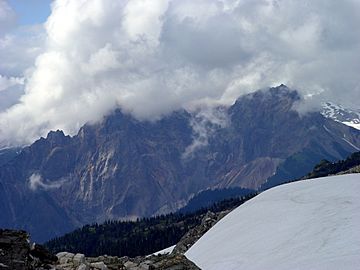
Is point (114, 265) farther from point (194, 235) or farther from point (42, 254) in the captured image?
point (194, 235)

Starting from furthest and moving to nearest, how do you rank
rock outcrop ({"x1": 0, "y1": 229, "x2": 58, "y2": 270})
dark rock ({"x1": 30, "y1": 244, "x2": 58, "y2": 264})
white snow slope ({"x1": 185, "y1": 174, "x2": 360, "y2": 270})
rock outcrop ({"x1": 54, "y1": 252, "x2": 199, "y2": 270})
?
white snow slope ({"x1": 185, "y1": 174, "x2": 360, "y2": 270})
rock outcrop ({"x1": 54, "y1": 252, "x2": 199, "y2": 270})
dark rock ({"x1": 30, "y1": 244, "x2": 58, "y2": 264})
rock outcrop ({"x1": 0, "y1": 229, "x2": 58, "y2": 270})

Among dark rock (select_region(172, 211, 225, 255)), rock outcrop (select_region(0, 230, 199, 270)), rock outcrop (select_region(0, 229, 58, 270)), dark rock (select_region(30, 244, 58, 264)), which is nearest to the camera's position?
rock outcrop (select_region(0, 229, 58, 270))

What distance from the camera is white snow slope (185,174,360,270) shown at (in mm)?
29031

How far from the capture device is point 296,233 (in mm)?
35531

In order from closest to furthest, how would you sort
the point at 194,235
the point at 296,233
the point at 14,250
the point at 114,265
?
the point at 14,250 < the point at 114,265 < the point at 296,233 < the point at 194,235

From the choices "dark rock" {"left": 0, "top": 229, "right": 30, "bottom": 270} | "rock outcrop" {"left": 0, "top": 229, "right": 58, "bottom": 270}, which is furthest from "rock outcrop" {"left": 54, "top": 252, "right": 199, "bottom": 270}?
"dark rock" {"left": 0, "top": 229, "right": 30, "bottom": 270}

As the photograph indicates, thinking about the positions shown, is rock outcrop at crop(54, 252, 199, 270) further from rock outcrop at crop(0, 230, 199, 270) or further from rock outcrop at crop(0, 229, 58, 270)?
rock outcrop at crop(0, 229, 58, 270)

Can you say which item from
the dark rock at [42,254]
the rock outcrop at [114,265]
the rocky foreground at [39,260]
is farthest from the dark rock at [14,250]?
the rock outcrop at [114,265]

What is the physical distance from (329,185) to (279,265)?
2257 centimetres

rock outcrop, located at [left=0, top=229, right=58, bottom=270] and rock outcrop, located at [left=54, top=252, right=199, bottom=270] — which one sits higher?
rock outcrop, located at [left=0, top=229, right=58, bottom=270]

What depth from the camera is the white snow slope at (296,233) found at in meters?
29.0

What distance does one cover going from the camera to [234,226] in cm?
4875

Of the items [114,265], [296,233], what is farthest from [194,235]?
[114,265]

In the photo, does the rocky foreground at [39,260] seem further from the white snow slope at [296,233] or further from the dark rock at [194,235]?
the dark rock at [194,235]
